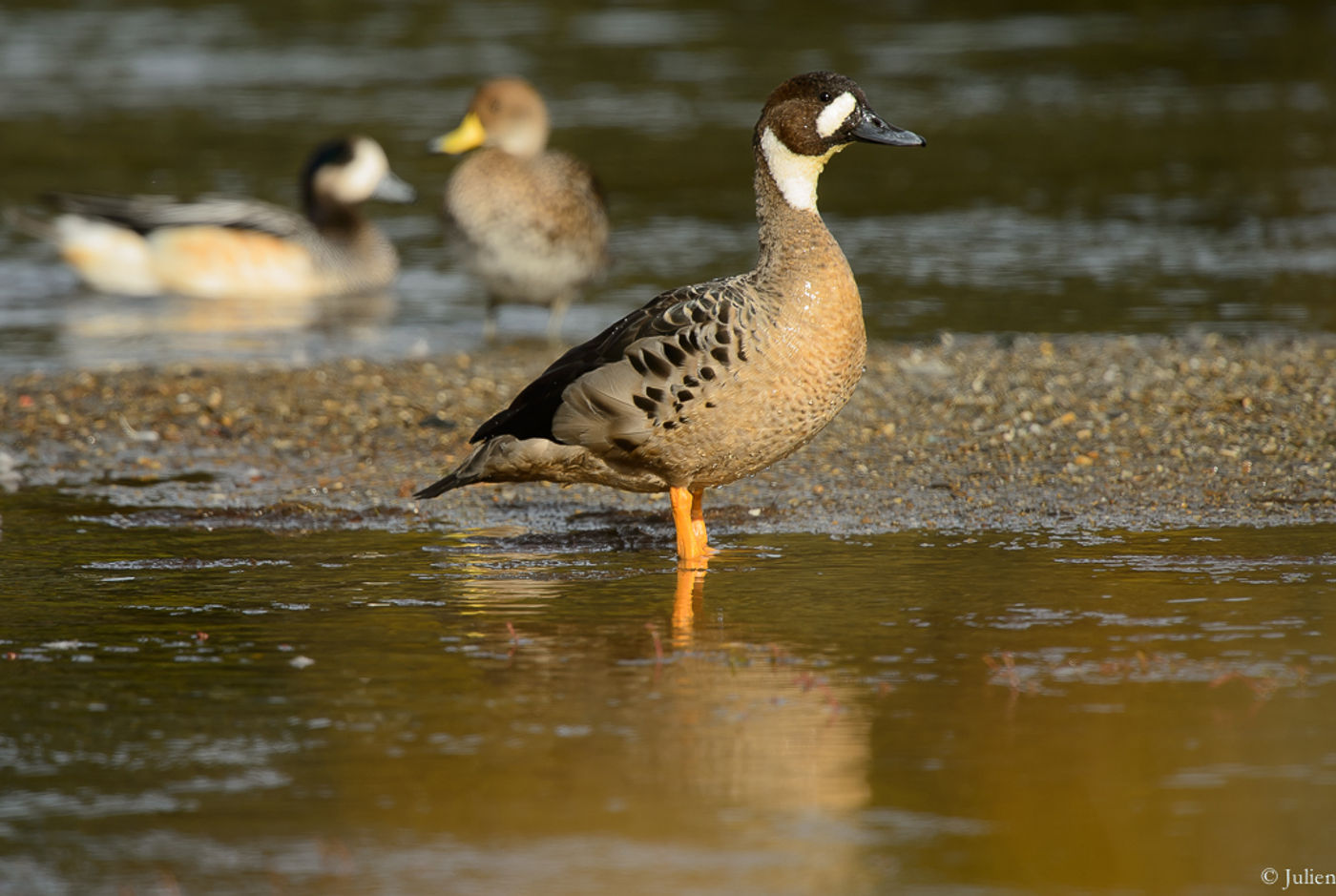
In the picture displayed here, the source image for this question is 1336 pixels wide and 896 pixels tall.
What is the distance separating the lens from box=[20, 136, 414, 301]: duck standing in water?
15.6 meters

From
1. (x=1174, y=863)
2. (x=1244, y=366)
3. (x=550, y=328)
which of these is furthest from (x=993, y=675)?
(x=550, y=328)

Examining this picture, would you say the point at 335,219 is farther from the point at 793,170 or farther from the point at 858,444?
the point at 793,170

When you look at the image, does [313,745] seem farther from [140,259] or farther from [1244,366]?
[140,259]

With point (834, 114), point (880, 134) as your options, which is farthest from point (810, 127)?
point (880, 134)

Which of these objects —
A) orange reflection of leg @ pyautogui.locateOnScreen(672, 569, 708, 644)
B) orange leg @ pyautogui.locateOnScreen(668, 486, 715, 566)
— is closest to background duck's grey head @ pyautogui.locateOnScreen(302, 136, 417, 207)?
orange leg @ pyautogui.locateOnScreen(668, 486, 715, 566)

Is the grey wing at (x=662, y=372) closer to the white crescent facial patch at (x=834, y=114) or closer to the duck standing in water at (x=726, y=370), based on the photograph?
the duck standing in water at (x=726, y=370)

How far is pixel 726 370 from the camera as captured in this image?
269 inches

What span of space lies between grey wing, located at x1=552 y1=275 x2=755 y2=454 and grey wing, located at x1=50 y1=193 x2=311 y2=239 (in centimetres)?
916

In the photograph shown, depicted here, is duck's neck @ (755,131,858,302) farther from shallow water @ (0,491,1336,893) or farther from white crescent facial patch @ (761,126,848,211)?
shallow water @ (0,491,1336,893)

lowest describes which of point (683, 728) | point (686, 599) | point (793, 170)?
point (683, 728)

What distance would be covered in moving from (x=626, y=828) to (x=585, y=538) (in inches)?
129

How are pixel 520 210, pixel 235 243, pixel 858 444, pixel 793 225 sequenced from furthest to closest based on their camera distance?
pixel 235 243 → pixel 520 210 → pixel 858 444 → pixel 793 225

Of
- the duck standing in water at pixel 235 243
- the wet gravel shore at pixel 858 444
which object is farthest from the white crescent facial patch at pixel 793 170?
the duck standing in water at pixel 235 243

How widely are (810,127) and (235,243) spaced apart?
941 cm
